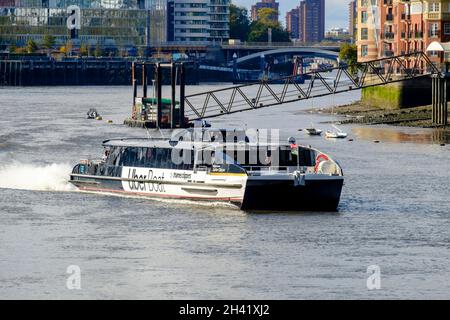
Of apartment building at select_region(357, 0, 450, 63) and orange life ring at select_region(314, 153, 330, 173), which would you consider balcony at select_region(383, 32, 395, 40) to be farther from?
orange life ring at select_region(314, 153, 330, 173)

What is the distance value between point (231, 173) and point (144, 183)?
4.34 m

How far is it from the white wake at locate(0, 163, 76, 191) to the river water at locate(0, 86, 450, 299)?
0.06 meters

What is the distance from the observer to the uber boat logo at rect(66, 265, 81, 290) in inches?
1355

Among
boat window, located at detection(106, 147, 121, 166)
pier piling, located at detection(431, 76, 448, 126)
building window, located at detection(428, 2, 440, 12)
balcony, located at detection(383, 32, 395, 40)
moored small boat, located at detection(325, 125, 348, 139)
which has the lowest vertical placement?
moored small boat, located at detection(325, 125, 348, 139)

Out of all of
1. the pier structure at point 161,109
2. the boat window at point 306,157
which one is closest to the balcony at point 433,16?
the pier structure at point 161,109

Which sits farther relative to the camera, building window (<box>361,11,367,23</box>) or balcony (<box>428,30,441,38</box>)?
building window (<box>361,11,367,23</box>)

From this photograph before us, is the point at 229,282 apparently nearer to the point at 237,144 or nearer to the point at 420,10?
the point at 237,144

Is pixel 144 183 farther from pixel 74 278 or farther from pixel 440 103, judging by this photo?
pixel 440 103

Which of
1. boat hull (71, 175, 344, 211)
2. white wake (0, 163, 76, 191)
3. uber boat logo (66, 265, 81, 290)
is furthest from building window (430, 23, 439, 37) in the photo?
uber boat logo (66, 265, 81, 290)

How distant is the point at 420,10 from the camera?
4493 inches

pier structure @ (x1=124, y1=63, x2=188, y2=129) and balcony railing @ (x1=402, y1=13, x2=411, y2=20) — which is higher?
balcony railing @ (x1=402, y1=13, x2=411, y2=20)

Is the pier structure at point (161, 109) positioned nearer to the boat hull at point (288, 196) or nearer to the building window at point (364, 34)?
the boat hull at point (288, 196)

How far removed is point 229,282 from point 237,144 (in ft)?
39.4
